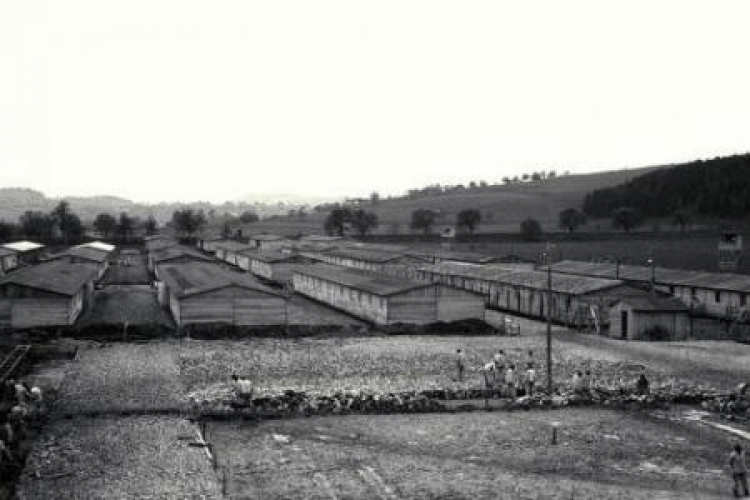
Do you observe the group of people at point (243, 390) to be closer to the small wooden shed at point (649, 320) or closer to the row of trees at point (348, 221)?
the small wooden shed at point (649, 320)

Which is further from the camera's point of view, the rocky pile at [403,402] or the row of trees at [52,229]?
the row of trees at [52,229]

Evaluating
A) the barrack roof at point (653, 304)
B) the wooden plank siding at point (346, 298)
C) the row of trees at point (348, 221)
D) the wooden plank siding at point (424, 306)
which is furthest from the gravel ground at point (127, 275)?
the row of trees at point (348, 221)

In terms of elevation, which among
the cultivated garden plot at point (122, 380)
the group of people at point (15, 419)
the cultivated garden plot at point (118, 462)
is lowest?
the cultivated garden plot at point (122, 380)

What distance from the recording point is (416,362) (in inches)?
1448

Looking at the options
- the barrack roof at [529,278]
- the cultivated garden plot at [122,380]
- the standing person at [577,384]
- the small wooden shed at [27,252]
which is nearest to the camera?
the cultivated garden plot at [122,380]

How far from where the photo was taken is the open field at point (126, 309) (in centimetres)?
5094

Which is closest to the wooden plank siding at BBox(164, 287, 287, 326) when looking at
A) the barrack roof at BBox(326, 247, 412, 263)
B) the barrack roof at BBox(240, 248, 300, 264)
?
the barrack roof at BBox(240, 248, 300, 264)

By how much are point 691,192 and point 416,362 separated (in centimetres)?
10071

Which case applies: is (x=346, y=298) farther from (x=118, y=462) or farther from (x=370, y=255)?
(x=118, y=462)

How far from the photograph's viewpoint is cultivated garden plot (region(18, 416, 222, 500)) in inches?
757

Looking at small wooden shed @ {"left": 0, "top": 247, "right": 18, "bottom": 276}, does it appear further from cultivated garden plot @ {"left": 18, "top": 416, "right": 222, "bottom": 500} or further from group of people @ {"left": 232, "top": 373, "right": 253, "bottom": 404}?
cultivated garden plot @ {"left": 18, "top": 416, "right": 222, "bottom": 500}

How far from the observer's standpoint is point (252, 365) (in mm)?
35469

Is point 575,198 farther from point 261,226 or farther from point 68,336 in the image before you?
point 68,336

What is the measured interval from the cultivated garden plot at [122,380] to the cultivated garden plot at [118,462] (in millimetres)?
1767
